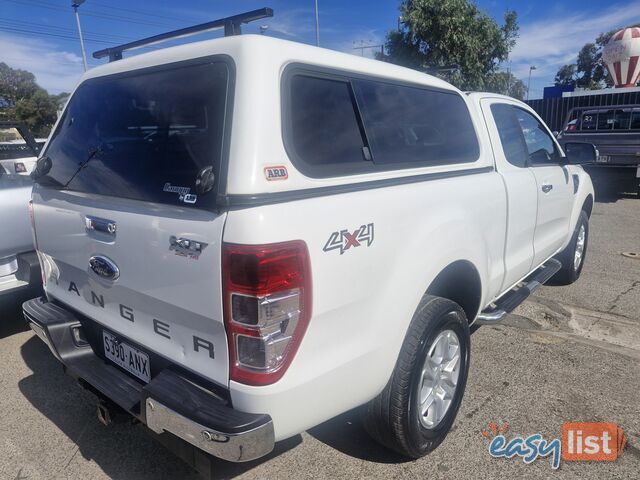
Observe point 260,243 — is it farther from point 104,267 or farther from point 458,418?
point 458,418

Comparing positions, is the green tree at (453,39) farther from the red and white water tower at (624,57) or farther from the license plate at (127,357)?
the license plate at (127,357)

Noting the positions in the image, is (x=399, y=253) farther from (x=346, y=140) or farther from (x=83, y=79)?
(x=83, y=79)

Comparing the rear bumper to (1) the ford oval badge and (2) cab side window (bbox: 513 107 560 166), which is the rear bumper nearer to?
(1) the ford oval badge

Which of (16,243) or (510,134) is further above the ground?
(510,134)

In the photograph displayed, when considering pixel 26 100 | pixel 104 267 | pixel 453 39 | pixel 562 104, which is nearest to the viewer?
pixel 104 267

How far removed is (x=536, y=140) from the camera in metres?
4.15

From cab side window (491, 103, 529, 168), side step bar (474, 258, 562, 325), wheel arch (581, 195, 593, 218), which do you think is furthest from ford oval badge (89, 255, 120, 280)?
wheel arch (581, 195, 593, 218)

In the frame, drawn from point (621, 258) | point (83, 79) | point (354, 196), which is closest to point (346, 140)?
point (354, 196)

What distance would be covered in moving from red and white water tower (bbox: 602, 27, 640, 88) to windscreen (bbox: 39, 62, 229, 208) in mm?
27773

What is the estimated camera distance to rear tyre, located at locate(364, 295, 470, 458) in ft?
7.47

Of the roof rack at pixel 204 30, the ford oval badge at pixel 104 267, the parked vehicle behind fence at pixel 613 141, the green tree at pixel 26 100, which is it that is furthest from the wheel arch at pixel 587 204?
the green tree at pixel 26 100

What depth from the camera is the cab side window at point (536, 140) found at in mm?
3920

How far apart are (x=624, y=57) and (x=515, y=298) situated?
26.0 meters

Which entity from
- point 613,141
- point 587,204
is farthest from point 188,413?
point 613,141
